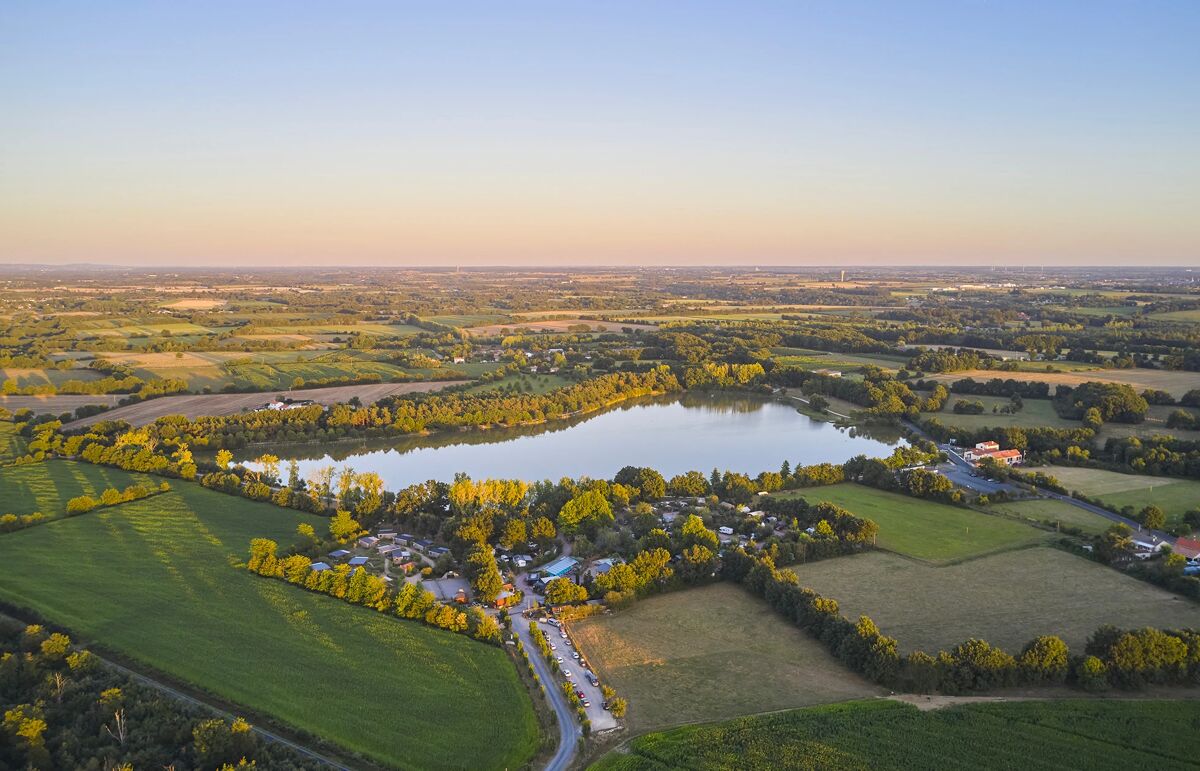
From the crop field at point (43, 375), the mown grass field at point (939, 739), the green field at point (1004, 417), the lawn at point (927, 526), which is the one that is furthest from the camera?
the crop field at point (43, 375)

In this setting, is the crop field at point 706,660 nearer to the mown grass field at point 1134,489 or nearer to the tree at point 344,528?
the tree at point 344,528

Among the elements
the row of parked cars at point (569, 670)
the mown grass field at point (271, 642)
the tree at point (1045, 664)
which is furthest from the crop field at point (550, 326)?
the tree at point (1045, 664)

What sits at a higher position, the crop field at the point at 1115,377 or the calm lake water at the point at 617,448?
the crop field at the point at 1115,377

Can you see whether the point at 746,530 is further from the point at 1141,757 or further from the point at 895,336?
the point at 895,336

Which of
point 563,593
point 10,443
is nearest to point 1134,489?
point 563,593

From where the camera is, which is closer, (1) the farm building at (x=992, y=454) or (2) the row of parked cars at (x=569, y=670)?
(2) the row of parked cars at (x=569, y=670)

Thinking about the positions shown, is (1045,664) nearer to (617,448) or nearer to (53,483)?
(617,448)

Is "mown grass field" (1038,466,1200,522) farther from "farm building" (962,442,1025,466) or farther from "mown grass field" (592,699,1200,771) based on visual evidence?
"mown grass field" (592,699,1200,771)

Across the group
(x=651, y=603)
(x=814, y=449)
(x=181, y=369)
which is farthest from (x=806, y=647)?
(x=181, y=369)
